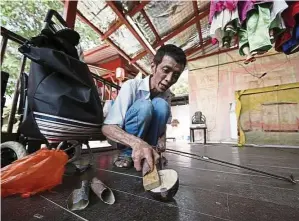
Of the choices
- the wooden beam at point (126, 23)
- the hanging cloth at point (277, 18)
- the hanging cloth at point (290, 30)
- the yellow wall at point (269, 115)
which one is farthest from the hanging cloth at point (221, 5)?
the yellow wall at point (269, 115)

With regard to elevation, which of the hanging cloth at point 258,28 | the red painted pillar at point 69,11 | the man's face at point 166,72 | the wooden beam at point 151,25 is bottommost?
the man's face at point 166,72

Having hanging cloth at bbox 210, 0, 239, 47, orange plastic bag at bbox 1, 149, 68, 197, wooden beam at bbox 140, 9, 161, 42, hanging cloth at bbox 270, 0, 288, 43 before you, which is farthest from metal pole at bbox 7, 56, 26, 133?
wooden beam at bbox 140, 9, 161, 42

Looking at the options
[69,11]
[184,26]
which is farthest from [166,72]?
[184,26]

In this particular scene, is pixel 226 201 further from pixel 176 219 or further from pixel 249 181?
pixel 249 181

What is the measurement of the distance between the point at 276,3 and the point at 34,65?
2073 mm

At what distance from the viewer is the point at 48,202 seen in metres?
0.61

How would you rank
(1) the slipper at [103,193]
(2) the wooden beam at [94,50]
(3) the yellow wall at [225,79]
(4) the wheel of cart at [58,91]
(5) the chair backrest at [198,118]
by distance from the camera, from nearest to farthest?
(1) the slipper at [103,193] → (4) the wheel of cart at [58,91] → (3) the yellow wall at [225,79] → (5) the chair backrest at [198,118] → (2) the wooden beam at [94,50]

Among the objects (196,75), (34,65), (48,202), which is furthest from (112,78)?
(48,202)

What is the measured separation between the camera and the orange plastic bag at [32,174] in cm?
63

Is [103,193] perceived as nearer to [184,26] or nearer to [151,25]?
[151,25]

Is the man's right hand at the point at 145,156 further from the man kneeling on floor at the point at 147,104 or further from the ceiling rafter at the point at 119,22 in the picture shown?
the ceiling rafter at the point at 119,22

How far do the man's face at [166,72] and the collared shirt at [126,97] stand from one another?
0.07 metres

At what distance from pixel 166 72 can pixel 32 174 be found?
86 centimetres

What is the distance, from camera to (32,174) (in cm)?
65
